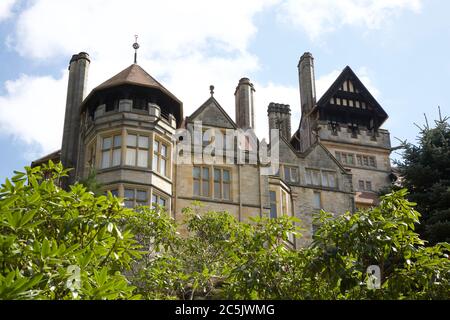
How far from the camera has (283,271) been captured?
10.4 m

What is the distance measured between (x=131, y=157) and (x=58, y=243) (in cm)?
1631

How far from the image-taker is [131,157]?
80.5 feet

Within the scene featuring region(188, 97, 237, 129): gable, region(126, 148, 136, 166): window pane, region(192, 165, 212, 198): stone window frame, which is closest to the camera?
region(126, 148, 136, 166): window pane

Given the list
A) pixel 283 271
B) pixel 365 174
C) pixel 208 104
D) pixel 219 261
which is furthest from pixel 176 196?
pixel 365 174

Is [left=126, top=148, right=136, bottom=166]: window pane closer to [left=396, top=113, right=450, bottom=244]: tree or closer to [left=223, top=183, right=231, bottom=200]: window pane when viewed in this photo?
[left=223, top=183, right=231, bottom=200]: window pane

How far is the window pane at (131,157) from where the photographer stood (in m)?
24.4

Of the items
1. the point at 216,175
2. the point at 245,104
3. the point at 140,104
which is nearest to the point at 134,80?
the point at 140,104

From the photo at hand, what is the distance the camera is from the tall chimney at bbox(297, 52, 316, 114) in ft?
149

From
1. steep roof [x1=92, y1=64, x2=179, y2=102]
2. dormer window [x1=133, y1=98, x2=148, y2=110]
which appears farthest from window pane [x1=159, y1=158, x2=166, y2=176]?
steep roof [x1=92, y1=64, x2=179, y2=102]

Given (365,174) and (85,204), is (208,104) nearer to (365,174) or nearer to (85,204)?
Answer: (365,174)

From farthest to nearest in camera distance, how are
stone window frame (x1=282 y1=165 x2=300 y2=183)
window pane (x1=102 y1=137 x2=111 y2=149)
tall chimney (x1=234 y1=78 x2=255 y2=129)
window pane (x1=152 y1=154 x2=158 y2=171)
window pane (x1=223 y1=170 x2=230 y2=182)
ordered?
1. stone window frame (x1=282 y1=165 x2=300 y2=183)
2. tall chimney (x1=234 y1=78 x2=255 y2=129)
3. window pane (x1=223 y1=170 x2=230 y2=182)
4. window pane (x1=102 y1=137 x2=111 y2=149)
5. window pane (x1=152 y1=154 x2=158 y2=171)

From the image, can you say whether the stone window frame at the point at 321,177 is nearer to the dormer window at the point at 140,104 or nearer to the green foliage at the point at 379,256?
the dormer window at the point at 140,104

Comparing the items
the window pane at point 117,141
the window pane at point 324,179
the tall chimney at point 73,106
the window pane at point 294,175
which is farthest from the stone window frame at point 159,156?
the window pane at point 324,179

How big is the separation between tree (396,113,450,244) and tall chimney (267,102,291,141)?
18.3 meters
